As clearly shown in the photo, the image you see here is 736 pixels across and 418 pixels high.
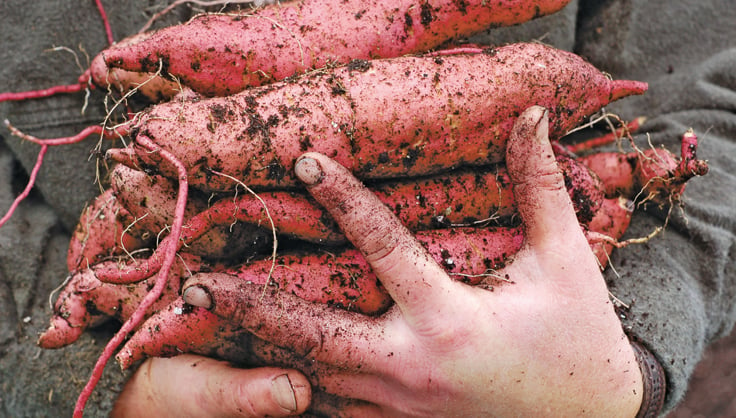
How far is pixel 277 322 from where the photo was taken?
760 millimetres

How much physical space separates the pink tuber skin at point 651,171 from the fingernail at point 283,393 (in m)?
0.72

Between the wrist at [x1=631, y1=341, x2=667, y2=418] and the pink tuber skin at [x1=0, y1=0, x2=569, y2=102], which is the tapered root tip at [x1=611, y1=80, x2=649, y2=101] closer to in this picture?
the pink tuber skin at [x1=0, y1=0, x2=569, y2=102]

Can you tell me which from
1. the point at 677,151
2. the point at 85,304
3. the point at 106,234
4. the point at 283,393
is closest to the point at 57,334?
the point at 85,304

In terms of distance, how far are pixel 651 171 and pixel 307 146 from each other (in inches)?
29.5

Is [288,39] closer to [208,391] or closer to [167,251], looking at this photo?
[167,251]

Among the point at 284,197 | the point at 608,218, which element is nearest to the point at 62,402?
the point at 284,197

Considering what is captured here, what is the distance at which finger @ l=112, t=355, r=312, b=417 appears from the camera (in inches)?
31.5

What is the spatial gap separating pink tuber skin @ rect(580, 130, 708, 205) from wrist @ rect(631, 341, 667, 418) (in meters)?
0.31

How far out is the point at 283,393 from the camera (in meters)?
0.79

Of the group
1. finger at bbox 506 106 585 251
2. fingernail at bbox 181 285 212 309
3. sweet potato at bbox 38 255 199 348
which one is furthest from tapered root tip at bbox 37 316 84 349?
finger at bbox 506 106 585 251

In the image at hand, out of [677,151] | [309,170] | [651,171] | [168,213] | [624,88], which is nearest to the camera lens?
[309,170]

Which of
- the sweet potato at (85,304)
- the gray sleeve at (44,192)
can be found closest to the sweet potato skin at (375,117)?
the sweet potato at (85,304)

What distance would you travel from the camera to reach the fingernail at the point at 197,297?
0.72m

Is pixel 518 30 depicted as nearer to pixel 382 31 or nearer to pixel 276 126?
pixel 382 31
